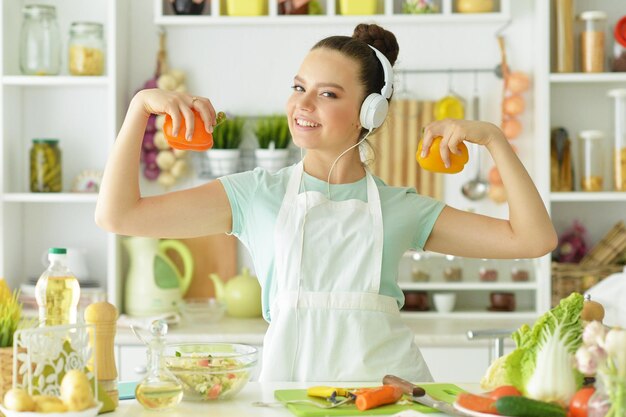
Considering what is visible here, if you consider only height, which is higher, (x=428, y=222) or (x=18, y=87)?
(x=18, y=87)

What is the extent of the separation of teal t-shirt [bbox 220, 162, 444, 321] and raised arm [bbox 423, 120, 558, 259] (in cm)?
5

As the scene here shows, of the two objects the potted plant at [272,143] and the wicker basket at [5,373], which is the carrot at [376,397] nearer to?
the wicker basket at [5,373]

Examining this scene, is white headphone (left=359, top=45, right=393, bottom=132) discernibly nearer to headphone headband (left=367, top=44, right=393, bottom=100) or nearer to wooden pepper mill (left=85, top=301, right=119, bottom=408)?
headphone headband (left=367, top=44, right=393, bottom=100)

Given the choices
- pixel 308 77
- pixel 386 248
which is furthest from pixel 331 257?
pixel 308 77

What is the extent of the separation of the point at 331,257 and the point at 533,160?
189cm

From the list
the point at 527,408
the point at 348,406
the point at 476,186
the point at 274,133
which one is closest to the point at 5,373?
the point at 348,406

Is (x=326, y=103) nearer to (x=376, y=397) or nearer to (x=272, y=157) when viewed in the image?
(x=376, y=397)

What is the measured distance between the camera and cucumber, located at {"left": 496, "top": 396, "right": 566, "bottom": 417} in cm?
142

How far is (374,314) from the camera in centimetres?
199

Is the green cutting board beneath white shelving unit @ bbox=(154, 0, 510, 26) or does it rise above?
beneath

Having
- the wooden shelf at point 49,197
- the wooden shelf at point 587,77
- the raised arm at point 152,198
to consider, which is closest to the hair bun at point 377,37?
the raised arm at point 152,198

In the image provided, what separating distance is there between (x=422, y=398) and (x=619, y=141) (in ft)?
7.20

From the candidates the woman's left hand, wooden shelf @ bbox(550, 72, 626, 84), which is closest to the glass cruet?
the woman's left hand

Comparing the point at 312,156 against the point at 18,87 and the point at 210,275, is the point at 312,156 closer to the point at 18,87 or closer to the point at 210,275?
the point at 210,275
